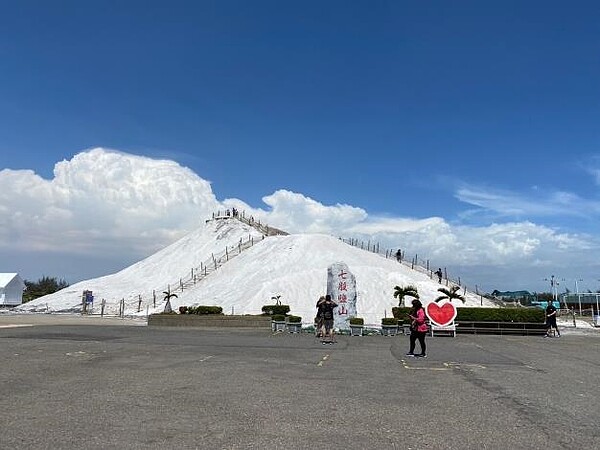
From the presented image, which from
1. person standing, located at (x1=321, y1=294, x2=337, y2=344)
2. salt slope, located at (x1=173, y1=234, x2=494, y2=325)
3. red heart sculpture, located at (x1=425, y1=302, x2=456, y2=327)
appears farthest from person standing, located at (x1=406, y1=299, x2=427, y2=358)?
salt slope, located at (x1=173, y1=234, x2=494, y2=325)

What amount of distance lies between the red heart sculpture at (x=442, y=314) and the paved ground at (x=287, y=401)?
31.1ft

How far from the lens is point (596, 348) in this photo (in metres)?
20.1

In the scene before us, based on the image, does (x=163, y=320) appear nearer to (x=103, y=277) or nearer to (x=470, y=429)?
(x=470, y=429)

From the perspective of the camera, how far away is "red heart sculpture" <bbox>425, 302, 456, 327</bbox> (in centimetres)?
2488

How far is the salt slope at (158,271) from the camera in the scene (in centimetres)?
5344

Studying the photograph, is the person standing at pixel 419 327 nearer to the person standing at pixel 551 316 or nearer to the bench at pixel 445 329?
the bench at pixel 445 329

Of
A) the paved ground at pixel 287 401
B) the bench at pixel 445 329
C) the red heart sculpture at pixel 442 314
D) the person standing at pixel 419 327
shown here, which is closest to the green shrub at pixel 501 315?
the bench at pixel 445 329

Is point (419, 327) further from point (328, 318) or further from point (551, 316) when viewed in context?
point (551, 316)

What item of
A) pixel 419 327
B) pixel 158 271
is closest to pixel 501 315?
pixel 419 327

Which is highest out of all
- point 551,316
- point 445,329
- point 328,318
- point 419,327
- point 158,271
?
point 158,271

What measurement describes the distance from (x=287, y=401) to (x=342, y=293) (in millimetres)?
19198

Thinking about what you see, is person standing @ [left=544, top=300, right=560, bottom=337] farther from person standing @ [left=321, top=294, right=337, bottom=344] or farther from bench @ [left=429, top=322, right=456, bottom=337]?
person standing @ [left=321, top=294, right=337, bottom=344]

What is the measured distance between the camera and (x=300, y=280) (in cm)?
4341

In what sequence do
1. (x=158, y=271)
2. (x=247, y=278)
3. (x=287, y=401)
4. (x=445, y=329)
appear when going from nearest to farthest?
1. (x=287, y=401)
2. (x=445, y=329)
3. (x=247, y=278)
4. (x=158, y=271)
